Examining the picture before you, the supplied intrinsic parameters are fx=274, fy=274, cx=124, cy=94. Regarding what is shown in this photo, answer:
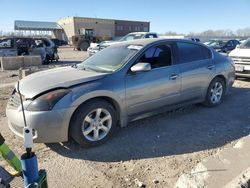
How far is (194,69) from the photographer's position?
547 cm

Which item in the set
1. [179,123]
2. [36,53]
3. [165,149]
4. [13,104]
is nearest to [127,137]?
[165,149]

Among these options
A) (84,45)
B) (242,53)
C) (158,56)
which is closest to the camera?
(158,56)

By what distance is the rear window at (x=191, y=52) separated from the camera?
538cm

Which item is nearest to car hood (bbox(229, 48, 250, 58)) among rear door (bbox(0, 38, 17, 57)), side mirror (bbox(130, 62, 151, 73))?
side mirror (bbox(130, 62, 151, 73))

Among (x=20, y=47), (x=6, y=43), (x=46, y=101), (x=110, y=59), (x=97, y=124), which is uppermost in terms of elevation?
(x=6, y=43)

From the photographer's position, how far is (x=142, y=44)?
4.94 m

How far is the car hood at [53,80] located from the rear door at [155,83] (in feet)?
1.97

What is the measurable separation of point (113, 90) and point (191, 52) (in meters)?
2.22

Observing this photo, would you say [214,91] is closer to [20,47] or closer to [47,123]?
[47,123]

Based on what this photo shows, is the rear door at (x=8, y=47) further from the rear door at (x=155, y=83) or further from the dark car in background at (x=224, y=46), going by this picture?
the dark car in background at (x=224, y=46)

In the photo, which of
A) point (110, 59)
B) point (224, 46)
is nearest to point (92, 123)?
point (110, 59)

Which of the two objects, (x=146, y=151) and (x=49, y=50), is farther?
(x=49, y=50)

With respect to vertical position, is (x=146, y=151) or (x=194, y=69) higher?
(x=194, y=69)

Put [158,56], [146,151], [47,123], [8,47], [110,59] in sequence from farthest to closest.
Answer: [8,47]
[158,56]
[110,59]
[146,151]
[47,123]
